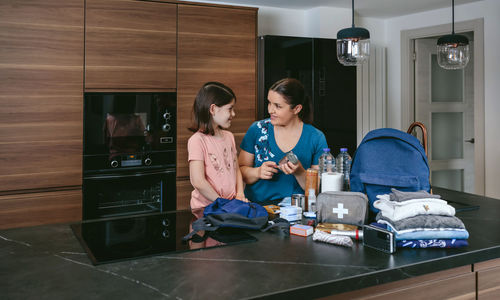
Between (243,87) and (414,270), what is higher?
(243,87)

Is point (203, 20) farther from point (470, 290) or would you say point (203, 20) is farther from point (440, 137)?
point (440, 137)

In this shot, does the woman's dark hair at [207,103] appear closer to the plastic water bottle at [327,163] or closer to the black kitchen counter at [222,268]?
the plastic water bottle at [327,163]

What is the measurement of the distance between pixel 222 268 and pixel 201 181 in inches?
31.5

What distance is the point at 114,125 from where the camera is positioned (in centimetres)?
308

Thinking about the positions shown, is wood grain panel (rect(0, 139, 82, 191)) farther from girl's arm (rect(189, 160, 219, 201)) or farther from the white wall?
the white wall

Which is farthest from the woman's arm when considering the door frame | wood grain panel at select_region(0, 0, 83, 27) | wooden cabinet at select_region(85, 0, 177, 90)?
the door frame

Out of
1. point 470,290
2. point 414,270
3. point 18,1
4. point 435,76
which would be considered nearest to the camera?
point 414,270

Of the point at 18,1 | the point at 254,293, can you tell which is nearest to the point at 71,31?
the point at 18,1

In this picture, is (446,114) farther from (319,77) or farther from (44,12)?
(44,12)

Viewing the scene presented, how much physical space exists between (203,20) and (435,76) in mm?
2950

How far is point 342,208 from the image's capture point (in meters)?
1.52

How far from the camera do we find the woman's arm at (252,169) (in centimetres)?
204

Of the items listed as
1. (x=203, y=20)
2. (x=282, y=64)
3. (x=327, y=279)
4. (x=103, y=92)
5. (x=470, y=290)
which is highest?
(x=203, y=20)

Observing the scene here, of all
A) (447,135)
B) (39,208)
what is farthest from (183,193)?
(447,135)
